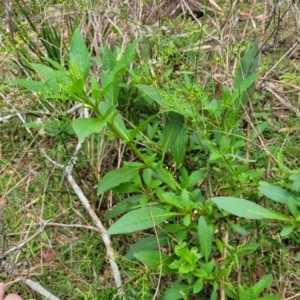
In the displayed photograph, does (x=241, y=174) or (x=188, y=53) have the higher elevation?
(x=188, y=53)

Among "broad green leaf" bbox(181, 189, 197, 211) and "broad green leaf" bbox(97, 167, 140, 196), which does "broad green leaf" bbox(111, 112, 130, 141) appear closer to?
"broad green leaf" bbox(97, 167, 140, 196)

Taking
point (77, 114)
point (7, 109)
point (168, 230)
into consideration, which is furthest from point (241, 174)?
point (7, 109)

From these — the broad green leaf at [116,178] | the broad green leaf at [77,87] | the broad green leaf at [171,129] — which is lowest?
the broad green leaf at [116,178]

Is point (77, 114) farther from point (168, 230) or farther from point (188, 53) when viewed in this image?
point (168, 230)

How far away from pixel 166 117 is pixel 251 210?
57 centimetres

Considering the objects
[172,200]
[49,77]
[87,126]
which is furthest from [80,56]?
[172,200]

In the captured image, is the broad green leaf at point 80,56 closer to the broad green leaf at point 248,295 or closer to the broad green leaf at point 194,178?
the broad green leaf at point 194,178

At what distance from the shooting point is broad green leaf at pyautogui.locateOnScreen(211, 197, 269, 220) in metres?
1.60

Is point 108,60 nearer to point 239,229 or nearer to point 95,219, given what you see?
point 95,219

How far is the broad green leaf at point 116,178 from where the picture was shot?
180cm

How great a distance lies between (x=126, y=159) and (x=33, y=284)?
0.67 m

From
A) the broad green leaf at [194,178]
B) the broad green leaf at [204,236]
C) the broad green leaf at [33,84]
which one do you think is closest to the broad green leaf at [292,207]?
the broad green leaf at [204,236]

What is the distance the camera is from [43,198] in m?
2.13

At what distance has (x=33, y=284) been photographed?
6.50 ft
